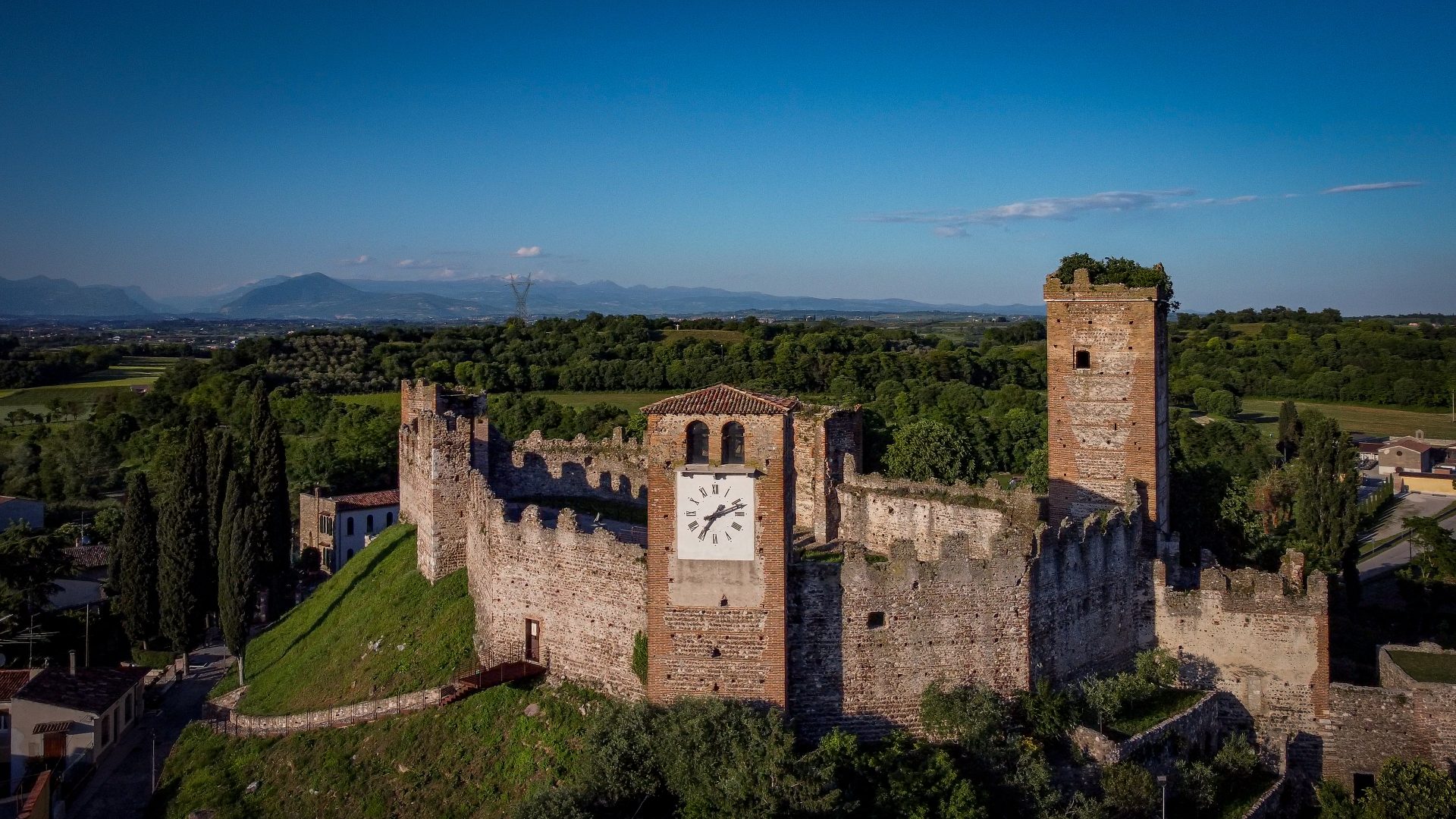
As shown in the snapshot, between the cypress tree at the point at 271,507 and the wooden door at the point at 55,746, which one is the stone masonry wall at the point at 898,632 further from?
the cypress tree at the point at 271,507

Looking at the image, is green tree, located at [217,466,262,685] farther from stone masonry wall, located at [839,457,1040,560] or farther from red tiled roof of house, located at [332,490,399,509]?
stone masonry wall, located at [839,457,1040,560]

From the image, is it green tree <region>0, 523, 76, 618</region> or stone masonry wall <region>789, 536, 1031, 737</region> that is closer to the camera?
stone masonry wall <region>789, 536, 1031, 737</region>

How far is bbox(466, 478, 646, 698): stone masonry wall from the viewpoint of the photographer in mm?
23141

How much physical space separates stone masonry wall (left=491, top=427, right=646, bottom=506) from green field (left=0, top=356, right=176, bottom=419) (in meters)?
74.0

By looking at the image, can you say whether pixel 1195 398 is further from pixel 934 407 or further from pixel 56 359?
pixel 56 359

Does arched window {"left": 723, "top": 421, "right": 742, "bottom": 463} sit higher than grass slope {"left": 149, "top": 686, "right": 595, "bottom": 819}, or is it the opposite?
arched window {"left": 723, "top": 421, "right": 742, "bottom": 463}

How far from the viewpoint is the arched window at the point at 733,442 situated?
2149 cm

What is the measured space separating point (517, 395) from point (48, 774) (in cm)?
4691

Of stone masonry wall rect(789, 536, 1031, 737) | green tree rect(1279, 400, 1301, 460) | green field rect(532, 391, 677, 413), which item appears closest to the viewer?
stone masonry wall rect(789, 536, 1031, 737)

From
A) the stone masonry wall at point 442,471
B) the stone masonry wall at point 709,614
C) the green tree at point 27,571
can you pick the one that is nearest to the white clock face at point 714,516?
the stone masonry wall at point 709,614

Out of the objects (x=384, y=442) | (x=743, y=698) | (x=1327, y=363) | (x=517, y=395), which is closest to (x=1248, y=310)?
(x=1327, y=363)

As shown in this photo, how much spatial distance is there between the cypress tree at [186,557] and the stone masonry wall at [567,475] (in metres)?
13.0

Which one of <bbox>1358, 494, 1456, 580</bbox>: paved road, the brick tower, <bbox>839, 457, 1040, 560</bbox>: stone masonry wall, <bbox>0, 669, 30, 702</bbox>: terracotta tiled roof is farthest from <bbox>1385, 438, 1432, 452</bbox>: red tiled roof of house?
<bbox>0, 669, 30, 702</bbox>: terracotta tiled roof

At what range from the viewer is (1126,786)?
71.3ft
